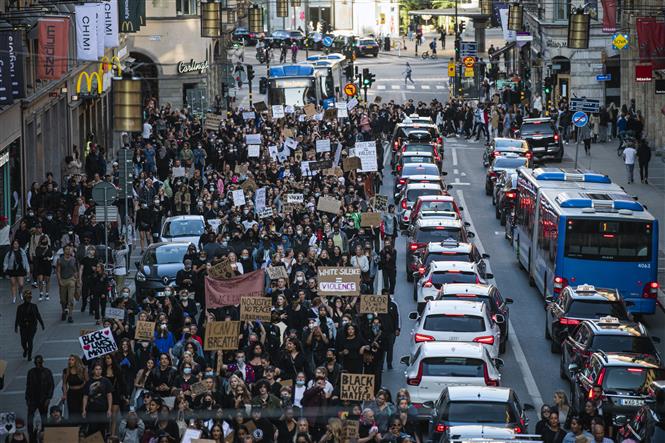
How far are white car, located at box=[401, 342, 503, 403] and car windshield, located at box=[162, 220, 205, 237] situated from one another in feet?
49.0

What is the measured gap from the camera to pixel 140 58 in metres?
76.3

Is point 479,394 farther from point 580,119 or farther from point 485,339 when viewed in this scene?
point 580,119

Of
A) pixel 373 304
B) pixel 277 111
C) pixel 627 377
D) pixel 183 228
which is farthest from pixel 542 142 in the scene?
pixel 627 377

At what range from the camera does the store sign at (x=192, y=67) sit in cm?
7544

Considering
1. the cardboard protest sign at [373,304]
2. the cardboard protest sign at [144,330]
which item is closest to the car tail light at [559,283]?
the cardboard protest sign at [373,304]

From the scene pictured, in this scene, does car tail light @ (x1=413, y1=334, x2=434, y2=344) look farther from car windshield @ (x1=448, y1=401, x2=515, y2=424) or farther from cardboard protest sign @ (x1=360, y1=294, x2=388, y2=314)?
car windshield @ (x1=448, y1=401, x2=515, y2=424)

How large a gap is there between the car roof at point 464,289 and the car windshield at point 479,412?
24.8 ft

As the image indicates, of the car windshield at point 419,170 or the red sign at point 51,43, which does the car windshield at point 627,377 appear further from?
the car windshield at point 419,170

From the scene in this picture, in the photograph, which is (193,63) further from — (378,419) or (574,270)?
(378,419)

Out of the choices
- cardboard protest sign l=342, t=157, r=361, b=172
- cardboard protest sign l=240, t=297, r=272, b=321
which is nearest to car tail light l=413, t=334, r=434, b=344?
cardboard protest sign l=240, t=297, r=272, b=321

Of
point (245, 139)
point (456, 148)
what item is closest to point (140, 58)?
point (456, 148)

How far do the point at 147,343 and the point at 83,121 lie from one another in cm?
3285

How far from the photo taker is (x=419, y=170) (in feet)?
159

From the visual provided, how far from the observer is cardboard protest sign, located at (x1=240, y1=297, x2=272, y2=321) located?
25.3 metres
